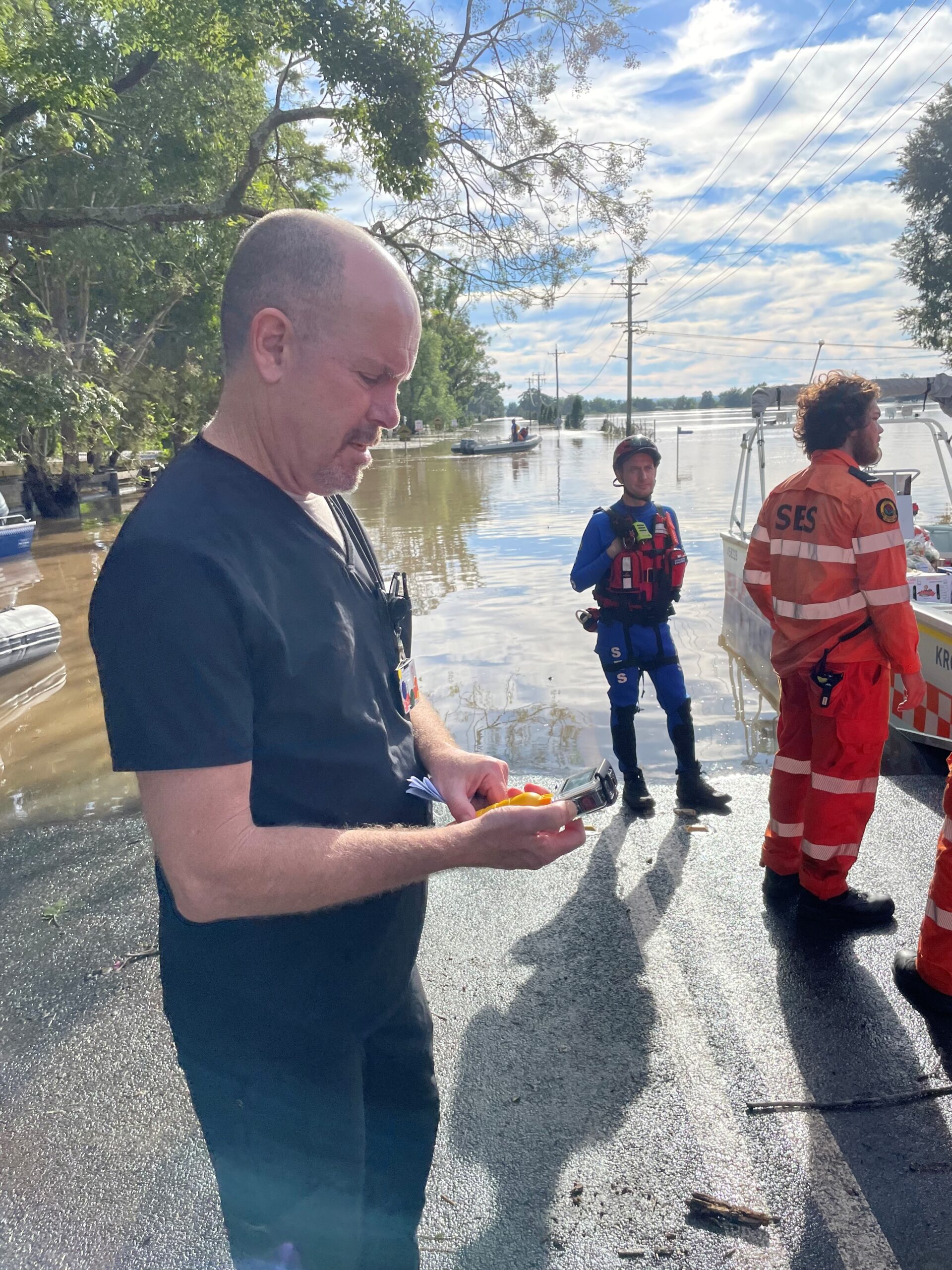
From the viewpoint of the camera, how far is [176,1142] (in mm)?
2533

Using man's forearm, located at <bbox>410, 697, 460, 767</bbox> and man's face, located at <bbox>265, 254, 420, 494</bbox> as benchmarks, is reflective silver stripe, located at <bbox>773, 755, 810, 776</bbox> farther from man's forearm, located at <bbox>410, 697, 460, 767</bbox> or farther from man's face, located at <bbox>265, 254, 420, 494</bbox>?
man's face, located at <bbox>265, 254, 420, 494</bbox>

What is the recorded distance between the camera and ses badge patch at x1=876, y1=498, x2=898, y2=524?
11.5 ft

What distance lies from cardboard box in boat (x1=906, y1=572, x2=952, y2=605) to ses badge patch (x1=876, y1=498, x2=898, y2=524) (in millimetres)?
3177

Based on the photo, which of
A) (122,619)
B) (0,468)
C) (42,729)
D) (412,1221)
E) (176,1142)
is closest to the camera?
(122,619)

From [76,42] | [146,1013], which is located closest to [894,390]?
[146,1013]

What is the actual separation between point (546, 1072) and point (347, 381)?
7.94ft

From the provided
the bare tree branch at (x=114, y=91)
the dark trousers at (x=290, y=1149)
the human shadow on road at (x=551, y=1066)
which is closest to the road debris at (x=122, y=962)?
the human shadow on road at (x=551, y=1066)

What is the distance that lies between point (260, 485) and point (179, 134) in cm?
1480

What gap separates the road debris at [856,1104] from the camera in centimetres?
256

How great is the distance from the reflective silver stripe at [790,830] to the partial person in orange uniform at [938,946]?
85 cm

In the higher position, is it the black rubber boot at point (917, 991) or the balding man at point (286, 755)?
the balding man at point (286, 755)

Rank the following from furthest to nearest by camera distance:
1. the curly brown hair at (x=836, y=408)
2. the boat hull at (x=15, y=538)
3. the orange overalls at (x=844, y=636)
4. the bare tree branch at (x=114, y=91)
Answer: the boat hull at (x=15, y=538), the bare tree branch at (x=114, y=91), the curly brown hair at (x=836, y=408), the orange overalls at (x=844, y=636)

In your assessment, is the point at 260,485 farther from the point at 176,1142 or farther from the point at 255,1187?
the point at 176,1142

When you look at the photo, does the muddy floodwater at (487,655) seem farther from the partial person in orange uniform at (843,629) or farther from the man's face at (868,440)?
the man's face at (868,440)
